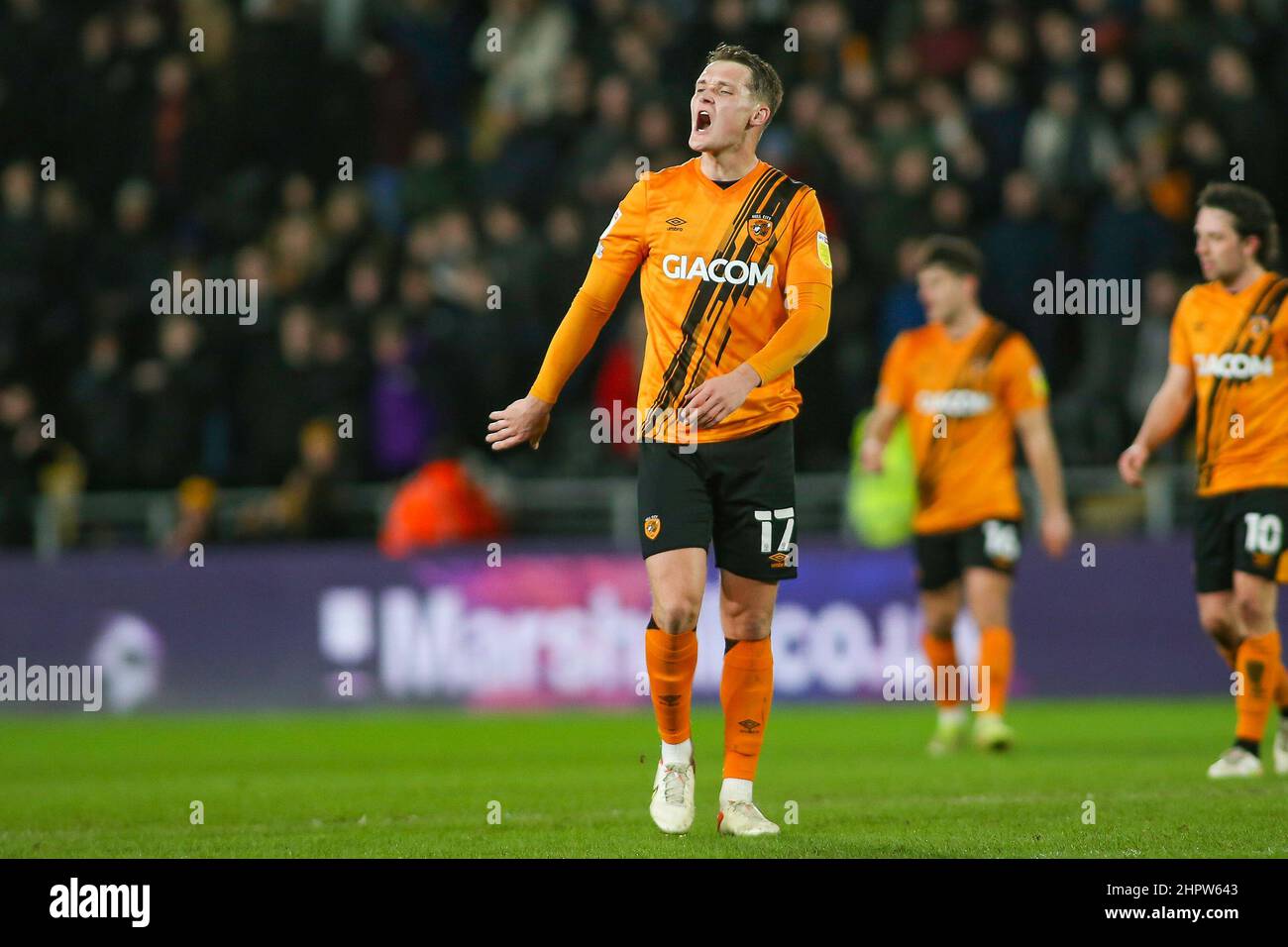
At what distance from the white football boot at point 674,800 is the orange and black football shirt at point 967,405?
14.5 feet

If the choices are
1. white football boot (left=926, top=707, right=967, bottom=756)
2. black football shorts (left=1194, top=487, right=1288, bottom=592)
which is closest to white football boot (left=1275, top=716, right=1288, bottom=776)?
black football shorts (left=1194, top=487, right=1288, bottom=592)

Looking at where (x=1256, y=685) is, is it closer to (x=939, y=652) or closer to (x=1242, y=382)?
(x=1242, y=382)

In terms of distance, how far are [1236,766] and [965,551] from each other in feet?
8.20

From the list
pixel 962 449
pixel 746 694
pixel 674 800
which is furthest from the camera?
pixel 962 449

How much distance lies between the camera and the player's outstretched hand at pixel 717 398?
21.0ft

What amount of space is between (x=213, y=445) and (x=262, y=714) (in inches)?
92.8

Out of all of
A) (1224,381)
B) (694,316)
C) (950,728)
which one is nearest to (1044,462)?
(950,728)

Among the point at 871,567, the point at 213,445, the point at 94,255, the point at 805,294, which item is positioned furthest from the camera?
the point at 94,255

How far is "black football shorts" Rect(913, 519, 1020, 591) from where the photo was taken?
10875 millimetres

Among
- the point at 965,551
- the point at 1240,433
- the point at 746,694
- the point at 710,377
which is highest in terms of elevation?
the point at 710,377

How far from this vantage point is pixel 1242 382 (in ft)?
29.2
